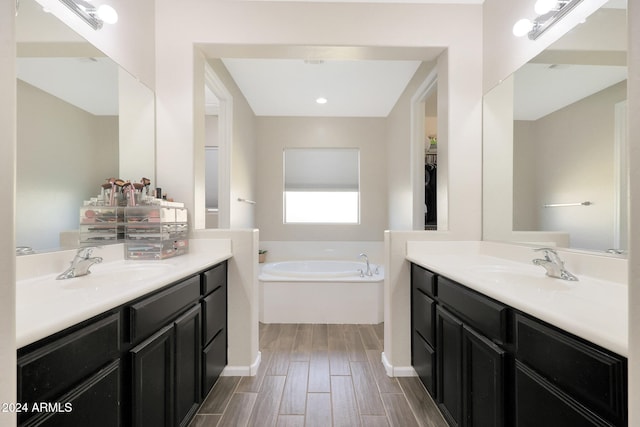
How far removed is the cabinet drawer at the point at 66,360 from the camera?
26.6 inches

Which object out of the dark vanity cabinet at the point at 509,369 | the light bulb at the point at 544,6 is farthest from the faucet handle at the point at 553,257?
the light bulb at the point at 544,6

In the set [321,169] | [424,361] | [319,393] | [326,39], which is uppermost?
[326,39]

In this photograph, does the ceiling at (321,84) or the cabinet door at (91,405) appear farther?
the ceiling at (321,84)

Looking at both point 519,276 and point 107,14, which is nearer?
point 519,276

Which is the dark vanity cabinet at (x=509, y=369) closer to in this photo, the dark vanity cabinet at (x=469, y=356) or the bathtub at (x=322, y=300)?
the dark vanity cabinet at (x=469, y=356)

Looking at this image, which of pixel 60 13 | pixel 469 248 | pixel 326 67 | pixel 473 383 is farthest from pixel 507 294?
pixel 326 67

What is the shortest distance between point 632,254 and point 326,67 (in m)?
2.94

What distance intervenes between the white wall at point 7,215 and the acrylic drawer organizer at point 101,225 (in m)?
1.16

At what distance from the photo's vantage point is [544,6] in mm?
1566

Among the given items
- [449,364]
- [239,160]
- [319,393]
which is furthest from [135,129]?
[449,364]

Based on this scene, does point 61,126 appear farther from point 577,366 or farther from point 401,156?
point 401,156

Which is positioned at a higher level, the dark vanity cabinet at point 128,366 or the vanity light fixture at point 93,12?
the vanity light fixture at point 93,12

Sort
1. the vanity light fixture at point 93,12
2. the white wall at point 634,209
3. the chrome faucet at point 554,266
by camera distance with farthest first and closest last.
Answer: the vanity light fixture at point 93,12
the chrome faucet at point 554,266
the white wall at point 634,209

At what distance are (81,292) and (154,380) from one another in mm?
436
